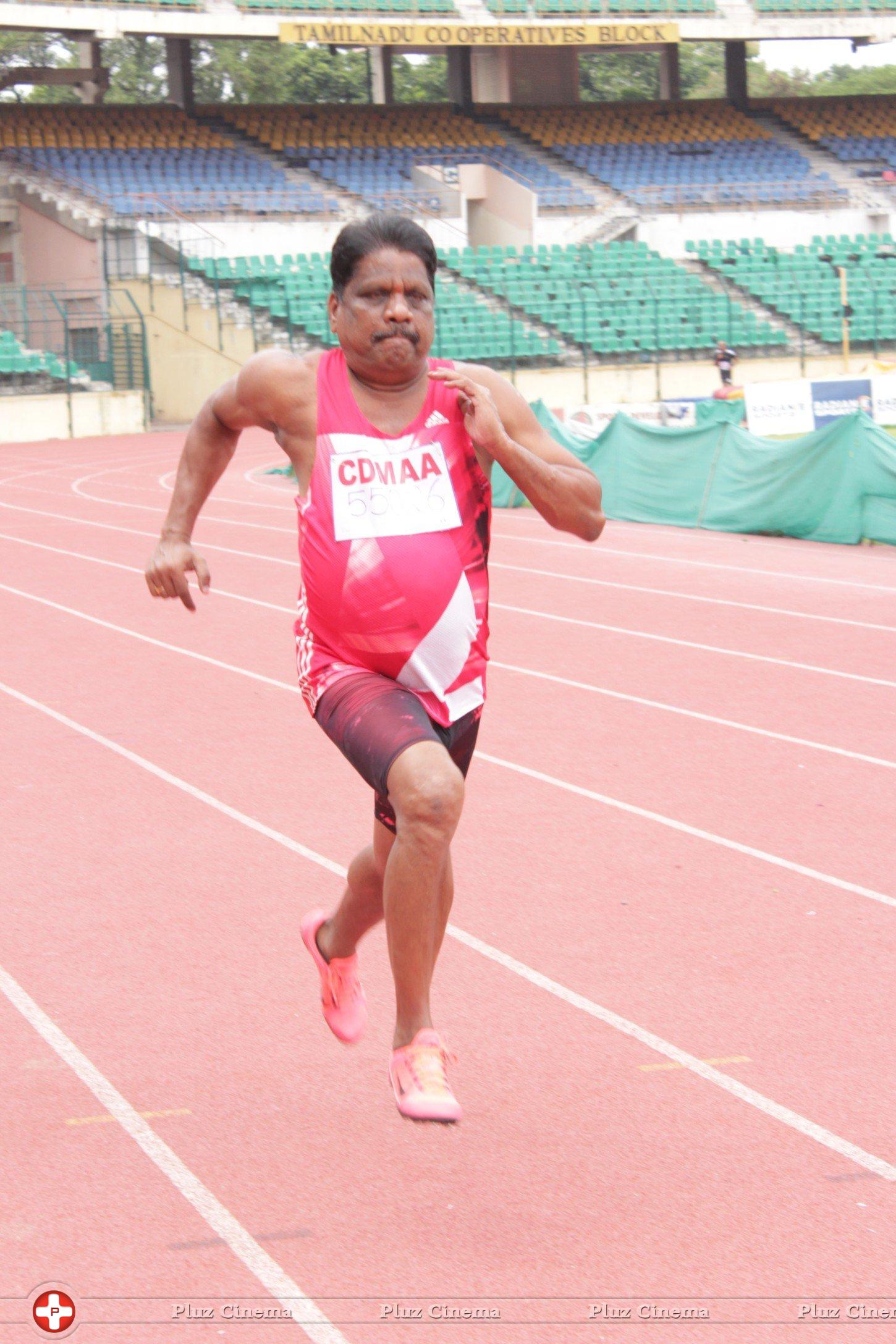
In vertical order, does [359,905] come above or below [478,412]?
below

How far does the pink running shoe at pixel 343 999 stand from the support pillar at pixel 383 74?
44330mm

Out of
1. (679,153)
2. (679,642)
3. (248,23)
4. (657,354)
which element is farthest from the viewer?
(679,153)

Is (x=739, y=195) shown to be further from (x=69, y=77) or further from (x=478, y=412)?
(x=478, y=412)

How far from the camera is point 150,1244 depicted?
3221 mm

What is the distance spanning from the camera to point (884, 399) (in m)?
21.3

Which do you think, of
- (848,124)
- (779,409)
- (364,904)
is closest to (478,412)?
(364,904)

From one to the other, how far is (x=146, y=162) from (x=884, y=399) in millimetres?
24831

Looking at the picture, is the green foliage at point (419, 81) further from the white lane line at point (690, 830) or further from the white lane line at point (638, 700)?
the white lane line at point (690, 830)

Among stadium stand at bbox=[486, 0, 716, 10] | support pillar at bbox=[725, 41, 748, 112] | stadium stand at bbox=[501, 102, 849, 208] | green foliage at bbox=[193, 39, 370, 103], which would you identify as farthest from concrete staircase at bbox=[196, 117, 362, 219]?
green foliage at bbox=[193, 39, 370, 103]

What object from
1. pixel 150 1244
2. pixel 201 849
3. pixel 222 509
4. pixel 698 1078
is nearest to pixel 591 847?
pixel 201 849

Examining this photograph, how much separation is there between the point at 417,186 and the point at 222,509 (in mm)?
24000

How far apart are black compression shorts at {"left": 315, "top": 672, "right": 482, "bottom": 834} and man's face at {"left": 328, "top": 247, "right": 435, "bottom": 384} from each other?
0.71m

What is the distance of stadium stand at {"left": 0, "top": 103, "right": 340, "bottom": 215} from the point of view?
38469mm

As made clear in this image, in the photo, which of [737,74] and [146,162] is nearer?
[146,162]
